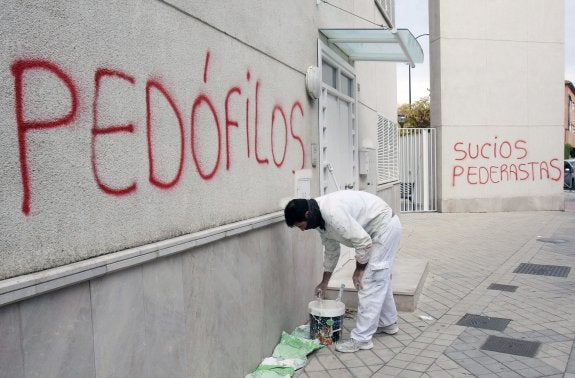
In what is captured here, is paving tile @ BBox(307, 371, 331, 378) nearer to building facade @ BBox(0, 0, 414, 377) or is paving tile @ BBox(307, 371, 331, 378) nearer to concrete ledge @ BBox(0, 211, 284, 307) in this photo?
building facade @ BBox(0, 0, 414, 377)

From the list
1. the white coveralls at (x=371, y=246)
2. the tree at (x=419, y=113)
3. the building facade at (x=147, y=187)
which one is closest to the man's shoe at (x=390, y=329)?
the white coveralls at (x=371, y=246)

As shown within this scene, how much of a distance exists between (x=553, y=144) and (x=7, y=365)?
52.3ft

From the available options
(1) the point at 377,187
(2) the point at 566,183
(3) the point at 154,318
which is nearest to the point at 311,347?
(3) the point at 154,318

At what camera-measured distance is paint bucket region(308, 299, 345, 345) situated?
4523 millimetres

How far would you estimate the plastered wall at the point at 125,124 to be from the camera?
2049 mm

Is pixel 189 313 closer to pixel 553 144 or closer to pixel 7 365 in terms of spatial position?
pixel 7 365

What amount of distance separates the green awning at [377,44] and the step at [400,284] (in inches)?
117

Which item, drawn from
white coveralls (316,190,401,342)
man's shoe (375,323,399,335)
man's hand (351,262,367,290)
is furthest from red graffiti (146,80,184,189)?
man's shoe (375,323,399,335)

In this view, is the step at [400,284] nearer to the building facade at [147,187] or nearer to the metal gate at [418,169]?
the building facade at [147,187]

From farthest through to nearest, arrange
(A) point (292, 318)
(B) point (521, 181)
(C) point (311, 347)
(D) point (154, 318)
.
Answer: (B) point (521, 181) → (A) point (292, 318) → (C) point (311, 347) → (D) point (154, 318)

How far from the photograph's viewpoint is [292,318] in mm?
4883

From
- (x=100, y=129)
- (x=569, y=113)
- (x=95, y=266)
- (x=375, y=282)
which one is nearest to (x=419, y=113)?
(x=569, y=113)

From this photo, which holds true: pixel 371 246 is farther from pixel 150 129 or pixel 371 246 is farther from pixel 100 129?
pixel 100 129

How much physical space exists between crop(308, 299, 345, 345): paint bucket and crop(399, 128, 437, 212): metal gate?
1123cm
